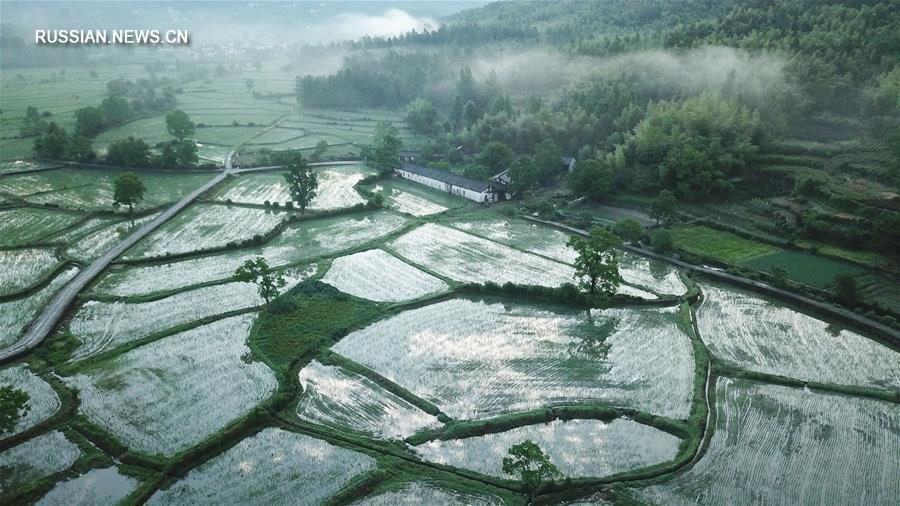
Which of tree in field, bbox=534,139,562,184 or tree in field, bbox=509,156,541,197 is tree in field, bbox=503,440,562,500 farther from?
tree in field, bbox=534,139,562,184

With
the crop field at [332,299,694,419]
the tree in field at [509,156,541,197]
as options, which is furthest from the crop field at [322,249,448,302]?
the tree in field at [509,156,541,197]

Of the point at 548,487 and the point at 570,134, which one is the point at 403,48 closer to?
the point at 570,134

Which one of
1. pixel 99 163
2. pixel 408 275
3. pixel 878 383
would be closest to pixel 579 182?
pixel 408 275

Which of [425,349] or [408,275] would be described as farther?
[408,275]

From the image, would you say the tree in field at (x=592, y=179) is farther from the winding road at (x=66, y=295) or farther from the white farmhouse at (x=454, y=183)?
the winding road at (x=66, y=295)

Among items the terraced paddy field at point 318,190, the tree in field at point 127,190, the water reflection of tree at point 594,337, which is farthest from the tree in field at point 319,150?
the water reflection of tree at point 594,337

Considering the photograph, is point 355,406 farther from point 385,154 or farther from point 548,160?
point 385,154

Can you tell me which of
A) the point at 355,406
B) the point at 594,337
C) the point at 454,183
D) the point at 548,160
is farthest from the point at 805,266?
the point at 355,406
